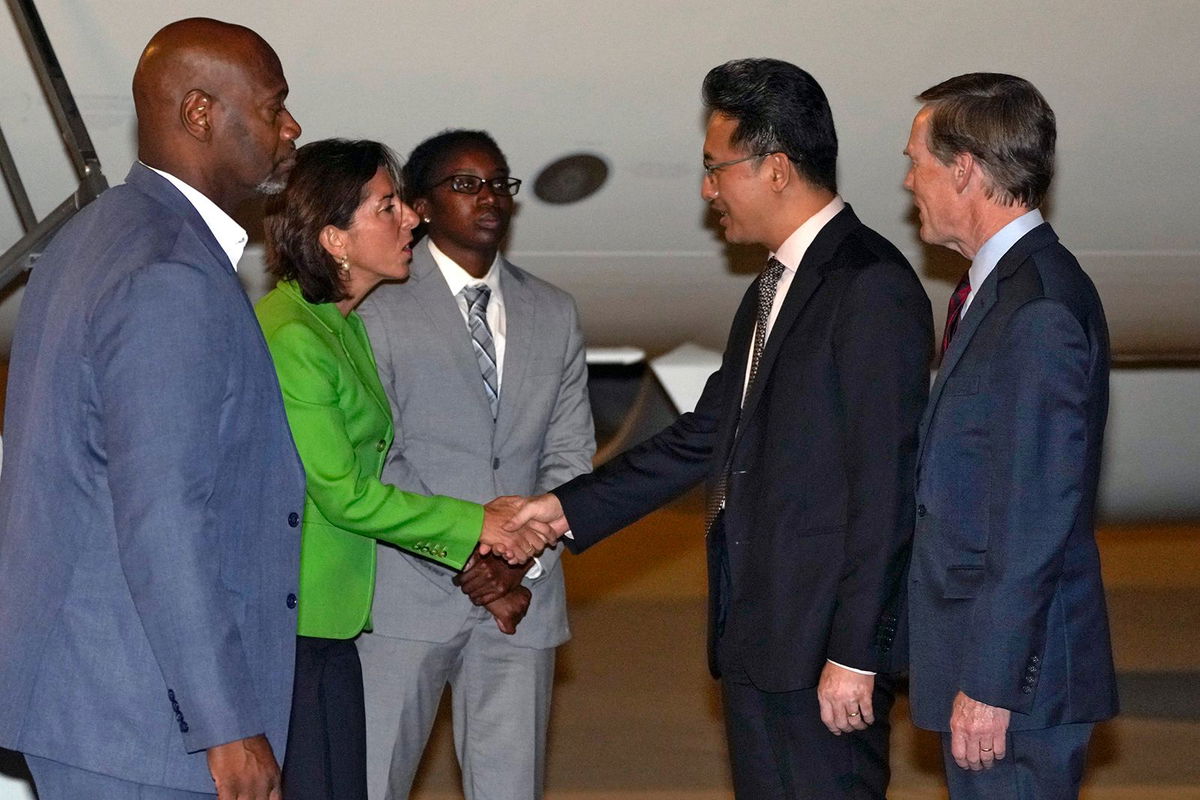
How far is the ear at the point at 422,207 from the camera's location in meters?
2.73

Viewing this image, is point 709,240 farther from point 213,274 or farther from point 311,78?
point 213,274

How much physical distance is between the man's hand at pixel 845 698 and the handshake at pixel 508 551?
2.40 feet

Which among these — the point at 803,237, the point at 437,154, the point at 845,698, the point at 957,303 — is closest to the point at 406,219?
the point at 437,154

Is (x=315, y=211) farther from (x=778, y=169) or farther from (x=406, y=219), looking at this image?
(x=778, y=169)

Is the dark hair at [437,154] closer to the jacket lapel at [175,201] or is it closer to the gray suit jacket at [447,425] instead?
the gray suit jacket at [447,425]

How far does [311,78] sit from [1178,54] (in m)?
2.05

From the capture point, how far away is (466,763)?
8.56 ft

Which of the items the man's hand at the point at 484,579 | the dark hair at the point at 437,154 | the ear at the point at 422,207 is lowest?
the man's hand at the point at 484,579

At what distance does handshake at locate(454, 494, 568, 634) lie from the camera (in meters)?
2.52

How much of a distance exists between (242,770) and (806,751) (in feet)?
2.74

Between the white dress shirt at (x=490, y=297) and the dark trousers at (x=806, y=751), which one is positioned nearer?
the dark trousers at (x=806, y=751)

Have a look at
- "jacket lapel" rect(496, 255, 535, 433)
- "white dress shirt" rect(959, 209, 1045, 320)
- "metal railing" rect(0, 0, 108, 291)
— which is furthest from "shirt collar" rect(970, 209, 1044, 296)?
"metal railing" rect(0, 0, 108, 291)

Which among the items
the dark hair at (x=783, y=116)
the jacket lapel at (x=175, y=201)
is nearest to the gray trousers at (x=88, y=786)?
the jacket lapel at (x=175, y=201)

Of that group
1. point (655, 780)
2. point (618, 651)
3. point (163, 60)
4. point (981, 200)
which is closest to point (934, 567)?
point (981, 200)
